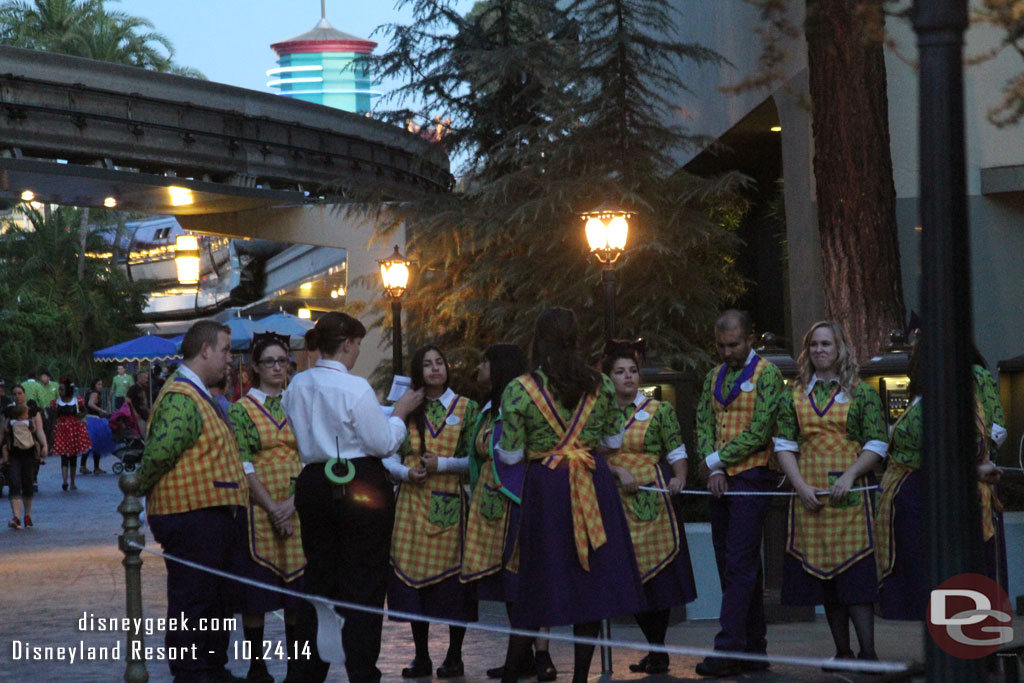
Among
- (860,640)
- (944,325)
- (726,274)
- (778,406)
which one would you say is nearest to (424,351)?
(778,406)

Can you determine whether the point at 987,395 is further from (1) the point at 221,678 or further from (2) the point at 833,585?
(1) the point at 221,678

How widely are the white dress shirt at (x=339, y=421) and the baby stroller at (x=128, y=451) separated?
14.6 m

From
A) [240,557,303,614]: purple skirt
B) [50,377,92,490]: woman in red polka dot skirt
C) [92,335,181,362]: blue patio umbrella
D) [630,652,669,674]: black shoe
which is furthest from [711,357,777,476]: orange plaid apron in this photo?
[92,335,181,362]: blue patio umbrella

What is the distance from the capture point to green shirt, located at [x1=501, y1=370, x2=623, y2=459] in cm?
708

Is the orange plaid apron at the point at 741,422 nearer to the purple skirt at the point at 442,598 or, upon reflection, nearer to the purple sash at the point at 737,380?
the purple sash at the point at 737,380

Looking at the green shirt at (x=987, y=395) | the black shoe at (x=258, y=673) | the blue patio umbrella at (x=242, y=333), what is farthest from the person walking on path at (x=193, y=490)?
the blue patio umbrella at (x=242, y=333)

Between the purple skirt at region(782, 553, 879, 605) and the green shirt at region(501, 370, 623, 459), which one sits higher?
the green shirt at region(501, 370, 623, 459)

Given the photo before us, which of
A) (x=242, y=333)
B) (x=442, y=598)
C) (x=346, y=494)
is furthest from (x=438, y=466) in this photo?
(x=242, y=333)

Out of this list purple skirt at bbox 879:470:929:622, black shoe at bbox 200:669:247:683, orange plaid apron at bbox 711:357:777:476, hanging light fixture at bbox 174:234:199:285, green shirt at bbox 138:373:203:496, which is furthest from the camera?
hanging light fixture at bbox 174:234:199:285

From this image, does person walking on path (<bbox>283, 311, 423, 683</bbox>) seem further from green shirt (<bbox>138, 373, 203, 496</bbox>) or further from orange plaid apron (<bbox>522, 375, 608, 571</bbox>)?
orange plaid apron (<bbox>522, 375, 608, 571</bbox>)

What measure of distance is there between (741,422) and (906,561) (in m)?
1.15

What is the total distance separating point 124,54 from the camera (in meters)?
53.8

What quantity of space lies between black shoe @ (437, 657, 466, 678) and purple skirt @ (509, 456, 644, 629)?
3.69 feet

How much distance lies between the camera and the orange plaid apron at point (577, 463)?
23.2 ft
